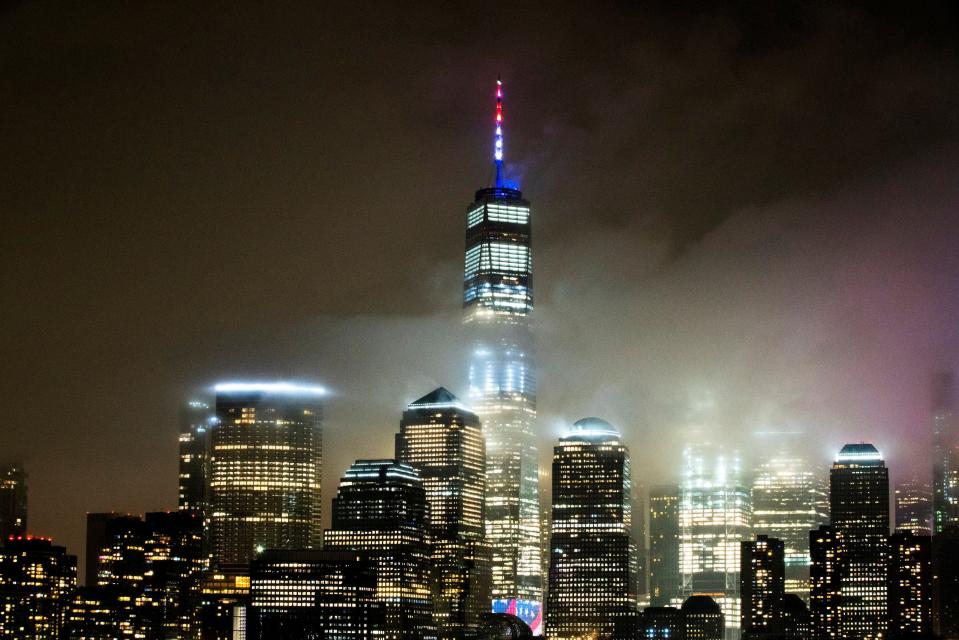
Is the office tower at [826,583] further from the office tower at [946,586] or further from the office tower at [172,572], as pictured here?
the office tower at [172,572]

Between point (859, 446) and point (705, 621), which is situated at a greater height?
point (859, 446)

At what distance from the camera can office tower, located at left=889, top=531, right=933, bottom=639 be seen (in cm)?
18600

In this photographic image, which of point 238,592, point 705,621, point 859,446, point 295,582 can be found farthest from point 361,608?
point 859,446

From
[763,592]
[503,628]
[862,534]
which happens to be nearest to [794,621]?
[763,592]

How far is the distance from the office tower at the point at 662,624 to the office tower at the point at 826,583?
11.8 meters

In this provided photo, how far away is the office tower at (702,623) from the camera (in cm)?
19475

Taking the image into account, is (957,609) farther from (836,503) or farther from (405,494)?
(405,494)

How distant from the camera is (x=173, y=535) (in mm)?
187875

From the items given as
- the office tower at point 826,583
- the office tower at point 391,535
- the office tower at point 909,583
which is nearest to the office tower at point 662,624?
the office tower at point 826,583

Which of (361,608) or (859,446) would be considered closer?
(361,608)

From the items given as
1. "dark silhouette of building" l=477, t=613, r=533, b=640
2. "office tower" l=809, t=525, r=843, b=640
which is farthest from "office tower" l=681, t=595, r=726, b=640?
"dark silhouette of building" l=477, t=613, r=533, b=640

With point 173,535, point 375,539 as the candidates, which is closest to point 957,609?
point 375,539

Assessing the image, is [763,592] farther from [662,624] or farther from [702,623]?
[662,624]

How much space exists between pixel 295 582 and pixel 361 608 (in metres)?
6.04
